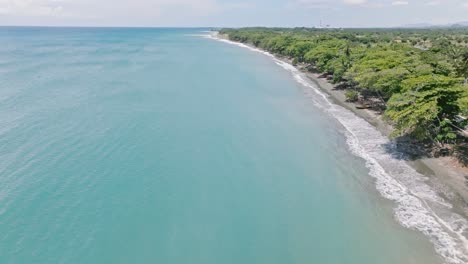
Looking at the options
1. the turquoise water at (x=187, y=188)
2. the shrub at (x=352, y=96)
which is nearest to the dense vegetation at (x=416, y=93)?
the shrub at (x=352, y=96)

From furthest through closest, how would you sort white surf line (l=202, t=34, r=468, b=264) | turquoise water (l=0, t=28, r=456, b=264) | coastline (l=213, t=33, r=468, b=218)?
coastline (l=213, t=33, r=468, b=218), white surf line (l=202, t=34, r=468, b=264), turquoise water (l=0, t=28, r=456, b=264)

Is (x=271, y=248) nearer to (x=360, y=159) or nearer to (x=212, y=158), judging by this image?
(x=212, y=158)

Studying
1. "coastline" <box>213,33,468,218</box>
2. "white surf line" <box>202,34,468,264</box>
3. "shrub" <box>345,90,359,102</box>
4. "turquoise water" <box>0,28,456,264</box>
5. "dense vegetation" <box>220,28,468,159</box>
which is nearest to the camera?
"turquoise water" <box>0,28,456,264</box>

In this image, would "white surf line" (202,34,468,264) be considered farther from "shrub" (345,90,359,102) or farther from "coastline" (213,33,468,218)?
"shrub" (345,90,359,102)

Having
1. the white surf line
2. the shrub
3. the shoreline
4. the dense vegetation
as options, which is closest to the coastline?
the shoreline

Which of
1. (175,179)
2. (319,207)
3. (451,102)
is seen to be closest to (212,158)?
(175,179)

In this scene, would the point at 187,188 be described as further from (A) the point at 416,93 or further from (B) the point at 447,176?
(A) the point at 416,93

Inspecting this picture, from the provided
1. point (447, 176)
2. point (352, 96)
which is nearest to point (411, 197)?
point (447, 176)
